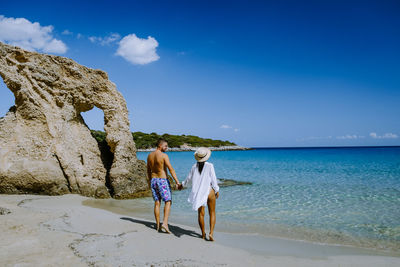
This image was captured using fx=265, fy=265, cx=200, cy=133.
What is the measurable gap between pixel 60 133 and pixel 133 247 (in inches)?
286

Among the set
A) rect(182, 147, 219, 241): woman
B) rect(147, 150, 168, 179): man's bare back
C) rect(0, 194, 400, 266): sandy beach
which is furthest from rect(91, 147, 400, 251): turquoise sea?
rect(147, 150, 168, 179): man's bare back

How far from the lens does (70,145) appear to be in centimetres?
1043

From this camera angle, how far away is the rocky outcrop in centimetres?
925

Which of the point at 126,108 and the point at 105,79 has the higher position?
the point at 105,79

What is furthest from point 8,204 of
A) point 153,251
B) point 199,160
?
point 199,160

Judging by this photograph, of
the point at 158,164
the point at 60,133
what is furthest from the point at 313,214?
the point at 60,133

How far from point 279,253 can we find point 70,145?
28.5ft

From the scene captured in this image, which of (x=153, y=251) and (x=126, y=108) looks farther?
(x=126, y=108)

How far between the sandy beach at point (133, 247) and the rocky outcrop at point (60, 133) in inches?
118

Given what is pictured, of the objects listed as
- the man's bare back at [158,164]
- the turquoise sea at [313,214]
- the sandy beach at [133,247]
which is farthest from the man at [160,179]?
the turquoise sea at [313,214]

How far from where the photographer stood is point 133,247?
4.56 meters

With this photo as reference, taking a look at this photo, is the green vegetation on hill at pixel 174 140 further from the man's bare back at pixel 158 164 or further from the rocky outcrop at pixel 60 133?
the man's bare back at pixel 158 164

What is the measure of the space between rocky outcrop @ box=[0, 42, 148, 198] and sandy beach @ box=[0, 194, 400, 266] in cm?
301

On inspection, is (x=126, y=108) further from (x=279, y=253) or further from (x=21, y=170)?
(x=279, y=253)
